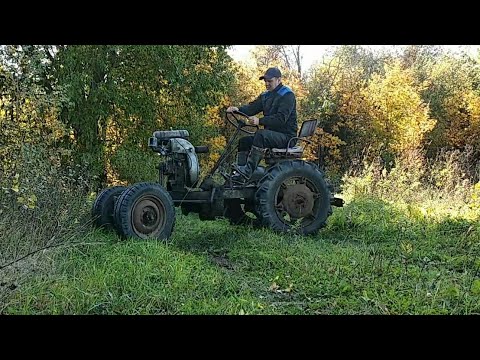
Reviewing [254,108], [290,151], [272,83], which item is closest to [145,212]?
[290,151]

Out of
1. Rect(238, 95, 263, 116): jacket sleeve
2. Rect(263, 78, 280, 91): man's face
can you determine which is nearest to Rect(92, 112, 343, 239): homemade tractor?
Rect(238, 95, 263, 116): jacket sleeve

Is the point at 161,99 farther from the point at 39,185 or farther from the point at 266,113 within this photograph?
the point at 39,185

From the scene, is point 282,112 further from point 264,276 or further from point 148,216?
point 264,276

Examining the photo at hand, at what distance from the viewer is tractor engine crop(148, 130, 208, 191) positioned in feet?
21.6

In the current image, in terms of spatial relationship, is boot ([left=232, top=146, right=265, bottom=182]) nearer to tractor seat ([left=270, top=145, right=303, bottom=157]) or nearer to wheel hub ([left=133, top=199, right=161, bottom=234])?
tractor seat ([left=270, top=145, right=303, bottom=157])

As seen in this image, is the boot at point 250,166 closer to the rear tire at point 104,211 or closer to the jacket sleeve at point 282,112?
the jacket sleeve at point 282,112

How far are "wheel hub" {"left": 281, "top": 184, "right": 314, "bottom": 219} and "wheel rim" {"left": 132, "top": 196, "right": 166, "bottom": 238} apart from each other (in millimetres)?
1651

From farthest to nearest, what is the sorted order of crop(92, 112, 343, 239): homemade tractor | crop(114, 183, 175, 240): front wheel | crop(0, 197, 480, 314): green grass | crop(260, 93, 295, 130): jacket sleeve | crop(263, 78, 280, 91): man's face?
1. crop(263, 78, 280, 91): man's face
2. crop(260, 93, 295, 130): jacket sleeve
3. crop(92, 112, 343, 239): homemade tractor
4. crop(114, 183, 175, 240): front wheel
5. crop(0, 197, 480, 314): green grass

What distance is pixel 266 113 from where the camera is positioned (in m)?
7.10

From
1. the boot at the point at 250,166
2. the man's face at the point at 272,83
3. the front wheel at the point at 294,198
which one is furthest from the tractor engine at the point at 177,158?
the man's face at the point at 272,83

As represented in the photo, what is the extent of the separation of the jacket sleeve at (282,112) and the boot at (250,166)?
1.21 ft

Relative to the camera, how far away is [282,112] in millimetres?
6773

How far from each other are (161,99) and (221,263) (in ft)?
19.7
